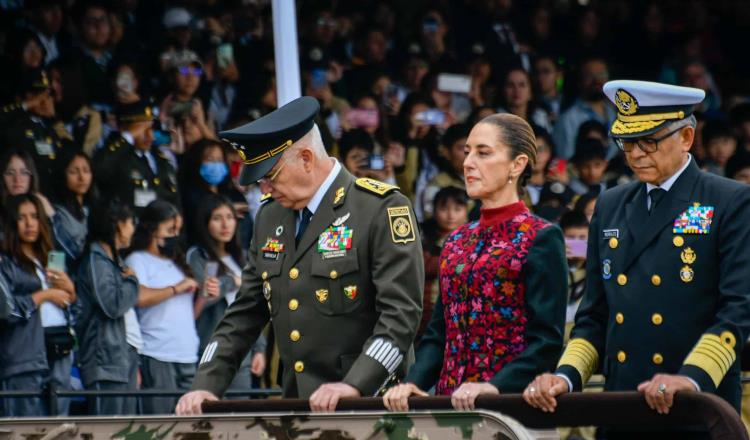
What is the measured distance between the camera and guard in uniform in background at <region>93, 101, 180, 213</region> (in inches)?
379

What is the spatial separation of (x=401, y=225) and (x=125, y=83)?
5.41 meters

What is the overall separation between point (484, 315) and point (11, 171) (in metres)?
4.74

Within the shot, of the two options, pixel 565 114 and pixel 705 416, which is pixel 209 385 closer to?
pixel 705 416

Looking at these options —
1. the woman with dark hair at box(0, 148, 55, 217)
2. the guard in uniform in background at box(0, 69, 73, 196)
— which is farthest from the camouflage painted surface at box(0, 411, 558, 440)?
the guard in uniform in background at box(0, 69, 73, 196)

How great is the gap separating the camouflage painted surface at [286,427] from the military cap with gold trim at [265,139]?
3.62ft

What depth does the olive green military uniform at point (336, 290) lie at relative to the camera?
5207 millimetres

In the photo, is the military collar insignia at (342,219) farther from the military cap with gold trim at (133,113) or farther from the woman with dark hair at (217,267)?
the military cap with gold trim at (133,113)

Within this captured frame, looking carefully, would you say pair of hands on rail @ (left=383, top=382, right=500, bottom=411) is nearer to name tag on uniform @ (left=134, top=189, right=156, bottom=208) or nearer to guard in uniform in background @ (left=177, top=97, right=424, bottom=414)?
guard in uniform in background @ (left=177, top=97, right=424, bottom=414)

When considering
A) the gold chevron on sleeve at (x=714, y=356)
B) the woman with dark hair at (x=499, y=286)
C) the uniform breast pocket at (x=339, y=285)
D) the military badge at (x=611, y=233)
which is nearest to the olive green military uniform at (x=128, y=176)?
the uniform breast pocket at (x=339, y=285)

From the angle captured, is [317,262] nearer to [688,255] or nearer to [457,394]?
[457,394]

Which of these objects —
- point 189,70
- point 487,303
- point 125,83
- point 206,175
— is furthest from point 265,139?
point 189,70

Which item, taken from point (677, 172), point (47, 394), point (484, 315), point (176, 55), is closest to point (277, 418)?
point (484, 315)

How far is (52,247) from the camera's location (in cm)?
898

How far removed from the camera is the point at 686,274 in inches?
186
